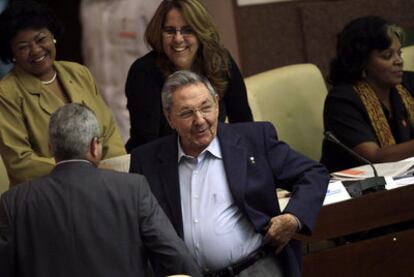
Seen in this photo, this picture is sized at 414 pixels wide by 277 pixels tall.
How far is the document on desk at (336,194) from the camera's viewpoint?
4.28 metres

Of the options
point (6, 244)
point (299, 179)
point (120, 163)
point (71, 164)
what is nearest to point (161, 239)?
point (71, 164)

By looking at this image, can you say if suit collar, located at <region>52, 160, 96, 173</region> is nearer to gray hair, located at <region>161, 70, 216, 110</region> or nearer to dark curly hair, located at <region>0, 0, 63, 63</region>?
gray hair, located at <region>161, 70, 216, 110</region>

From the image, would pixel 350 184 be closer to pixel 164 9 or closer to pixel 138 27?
pixel 164 9

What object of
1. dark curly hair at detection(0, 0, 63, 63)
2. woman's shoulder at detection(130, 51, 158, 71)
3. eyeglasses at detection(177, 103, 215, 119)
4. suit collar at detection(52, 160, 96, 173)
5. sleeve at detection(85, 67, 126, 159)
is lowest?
sleeve at detection(85, 67, 126, 159)

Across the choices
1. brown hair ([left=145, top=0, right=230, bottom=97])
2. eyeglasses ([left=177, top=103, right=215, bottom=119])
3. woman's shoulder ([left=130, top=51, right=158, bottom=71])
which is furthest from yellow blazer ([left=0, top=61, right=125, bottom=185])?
eyeglasses ([left=177, top=103, right=215, bottom=119])

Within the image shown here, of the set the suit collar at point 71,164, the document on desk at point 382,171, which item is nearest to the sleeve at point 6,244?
the suit collar at point 71,164

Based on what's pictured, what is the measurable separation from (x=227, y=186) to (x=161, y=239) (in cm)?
39

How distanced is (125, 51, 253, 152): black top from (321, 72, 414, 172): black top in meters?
0.76

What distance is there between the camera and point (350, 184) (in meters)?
4.46

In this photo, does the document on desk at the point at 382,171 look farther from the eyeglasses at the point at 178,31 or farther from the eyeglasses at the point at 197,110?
the eyeglasses at the point at 197,110

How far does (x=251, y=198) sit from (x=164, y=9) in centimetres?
109

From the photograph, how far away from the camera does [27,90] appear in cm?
425

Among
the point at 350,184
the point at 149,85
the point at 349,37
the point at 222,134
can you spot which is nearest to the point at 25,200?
the point at 222,134

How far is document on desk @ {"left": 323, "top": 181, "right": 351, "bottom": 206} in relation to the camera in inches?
168
